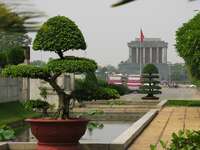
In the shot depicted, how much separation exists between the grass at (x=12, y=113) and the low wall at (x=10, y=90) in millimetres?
227

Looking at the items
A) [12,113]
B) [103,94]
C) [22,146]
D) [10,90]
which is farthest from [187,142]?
[10,90]

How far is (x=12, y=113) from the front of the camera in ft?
67.2

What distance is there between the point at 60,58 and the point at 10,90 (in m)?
13.0

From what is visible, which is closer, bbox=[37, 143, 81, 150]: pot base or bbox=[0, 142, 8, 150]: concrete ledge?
bbox=[37, 143, 81, 150]: pot base

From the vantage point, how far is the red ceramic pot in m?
8.65

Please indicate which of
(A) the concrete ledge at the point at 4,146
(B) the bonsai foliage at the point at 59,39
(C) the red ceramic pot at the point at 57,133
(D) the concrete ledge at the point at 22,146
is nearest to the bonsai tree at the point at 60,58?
(B) the bonsai foliage at the point at 59,39

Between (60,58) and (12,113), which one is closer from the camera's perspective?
(60,58)

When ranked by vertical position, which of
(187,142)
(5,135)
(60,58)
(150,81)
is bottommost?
(5,135)

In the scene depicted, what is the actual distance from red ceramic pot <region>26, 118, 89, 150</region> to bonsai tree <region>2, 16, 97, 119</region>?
555 mm

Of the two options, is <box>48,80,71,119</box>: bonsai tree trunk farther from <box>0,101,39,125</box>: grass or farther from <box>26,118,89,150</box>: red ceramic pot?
<box>0,101,39,125</box>: grass

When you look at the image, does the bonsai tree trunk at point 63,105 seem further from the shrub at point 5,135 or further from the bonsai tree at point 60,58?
the shrub at point 5,135

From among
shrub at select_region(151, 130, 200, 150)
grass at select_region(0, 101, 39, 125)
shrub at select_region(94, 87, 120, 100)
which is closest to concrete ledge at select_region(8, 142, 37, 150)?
shrub at select_region(94, 87, 120, 100)

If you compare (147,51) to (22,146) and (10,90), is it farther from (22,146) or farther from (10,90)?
(22,146)

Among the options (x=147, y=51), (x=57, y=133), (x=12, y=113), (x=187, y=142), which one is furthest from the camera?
(x=147, y=51)
